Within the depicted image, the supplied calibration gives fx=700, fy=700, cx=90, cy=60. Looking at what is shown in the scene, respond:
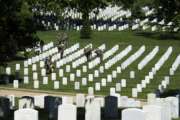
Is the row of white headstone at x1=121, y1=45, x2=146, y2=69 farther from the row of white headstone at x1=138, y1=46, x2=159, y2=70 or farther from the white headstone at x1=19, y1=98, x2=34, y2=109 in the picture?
the white headstone at x1=19, y1=98, x2=34, y2=109

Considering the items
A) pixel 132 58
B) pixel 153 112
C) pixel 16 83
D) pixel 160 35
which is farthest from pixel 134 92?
pixel 160 35

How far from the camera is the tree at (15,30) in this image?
24.2 m

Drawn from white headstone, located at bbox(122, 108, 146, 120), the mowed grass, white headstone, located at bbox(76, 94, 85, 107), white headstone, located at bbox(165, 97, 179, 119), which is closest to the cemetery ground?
the mowed grass

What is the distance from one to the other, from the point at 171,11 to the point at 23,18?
19.0 ft

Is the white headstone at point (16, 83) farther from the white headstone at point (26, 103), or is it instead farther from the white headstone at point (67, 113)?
the white headstone at point (67, 113)

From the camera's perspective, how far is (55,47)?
44469 mm

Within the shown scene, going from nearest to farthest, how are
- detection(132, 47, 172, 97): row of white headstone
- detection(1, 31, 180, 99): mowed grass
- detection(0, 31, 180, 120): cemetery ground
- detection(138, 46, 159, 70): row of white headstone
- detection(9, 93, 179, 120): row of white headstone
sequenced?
1. detection(9, 93, 179, 120): row of white headstone
2. detection(132, 47, 172, 97): row of white headstone
3. detection(0, 31, 180, 120): cemetery ground
4. detection(1, 31, 180, 99): mowed grass
5. detection(138, 46, 159, 70): row of white headstone

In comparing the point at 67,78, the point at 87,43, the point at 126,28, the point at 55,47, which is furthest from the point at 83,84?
the point at 126,28

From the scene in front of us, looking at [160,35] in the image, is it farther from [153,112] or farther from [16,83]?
[153,112]

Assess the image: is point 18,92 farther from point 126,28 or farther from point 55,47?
point 126,28

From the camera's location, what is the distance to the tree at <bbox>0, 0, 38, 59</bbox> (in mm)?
24156

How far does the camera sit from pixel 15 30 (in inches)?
1021

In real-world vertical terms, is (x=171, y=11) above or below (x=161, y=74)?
above

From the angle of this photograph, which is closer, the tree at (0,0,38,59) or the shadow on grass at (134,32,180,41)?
the tree at (0,0,38,59)
